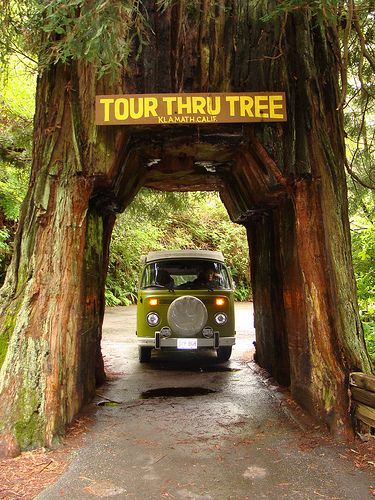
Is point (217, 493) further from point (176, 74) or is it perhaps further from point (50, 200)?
point (176, 74)

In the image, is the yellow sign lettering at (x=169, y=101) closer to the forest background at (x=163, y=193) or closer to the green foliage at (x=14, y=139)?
the forest background at (x=163, y=193)

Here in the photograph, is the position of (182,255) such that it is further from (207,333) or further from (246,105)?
(246,105)

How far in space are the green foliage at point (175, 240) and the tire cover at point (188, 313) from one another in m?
4.49

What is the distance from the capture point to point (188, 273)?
32.9ft

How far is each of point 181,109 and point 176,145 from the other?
3.73 ft

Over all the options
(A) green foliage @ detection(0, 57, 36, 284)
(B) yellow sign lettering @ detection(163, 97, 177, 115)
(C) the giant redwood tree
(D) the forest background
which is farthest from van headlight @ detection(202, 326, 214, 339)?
(A) green foliage @ detection(0, 57, 36, 284)

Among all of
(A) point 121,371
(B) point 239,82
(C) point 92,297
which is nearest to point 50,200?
(C) point 92,297

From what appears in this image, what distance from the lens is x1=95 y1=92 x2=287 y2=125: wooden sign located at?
5.41m

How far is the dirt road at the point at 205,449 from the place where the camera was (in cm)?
387

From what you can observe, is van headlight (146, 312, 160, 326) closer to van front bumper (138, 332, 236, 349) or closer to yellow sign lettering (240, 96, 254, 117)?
van front bumper (138, 332, 236, 349)

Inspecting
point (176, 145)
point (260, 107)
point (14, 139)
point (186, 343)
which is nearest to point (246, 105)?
point (260, 107)

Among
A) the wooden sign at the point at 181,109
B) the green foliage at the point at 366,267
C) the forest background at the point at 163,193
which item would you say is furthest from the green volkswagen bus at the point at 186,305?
the wooden sign at the point at 181,109

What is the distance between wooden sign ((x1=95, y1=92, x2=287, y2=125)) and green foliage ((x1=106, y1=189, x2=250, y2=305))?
6.89 meters

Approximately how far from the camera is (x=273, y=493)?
3.79 metres
